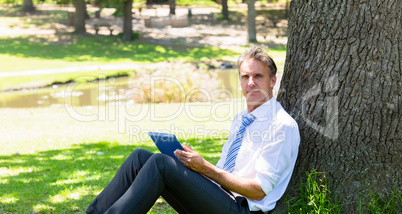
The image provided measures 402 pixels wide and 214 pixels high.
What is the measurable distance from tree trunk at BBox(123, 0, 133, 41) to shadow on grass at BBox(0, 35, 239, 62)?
0.64 m

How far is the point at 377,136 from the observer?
12.2ft

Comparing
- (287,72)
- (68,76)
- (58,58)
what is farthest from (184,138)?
(58,58)

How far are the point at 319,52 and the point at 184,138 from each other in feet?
16.3

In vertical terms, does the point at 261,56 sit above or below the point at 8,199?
above

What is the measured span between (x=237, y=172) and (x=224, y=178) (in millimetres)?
177

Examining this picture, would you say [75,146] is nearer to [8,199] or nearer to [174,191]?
[8,199]

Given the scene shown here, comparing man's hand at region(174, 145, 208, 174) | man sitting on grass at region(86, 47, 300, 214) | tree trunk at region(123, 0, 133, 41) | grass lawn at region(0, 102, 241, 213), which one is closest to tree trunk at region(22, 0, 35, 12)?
tree trunk at region(123, 0, 133, 41)

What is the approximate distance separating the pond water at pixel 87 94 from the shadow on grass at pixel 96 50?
6280mm

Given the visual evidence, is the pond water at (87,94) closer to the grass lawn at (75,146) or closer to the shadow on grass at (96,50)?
the grass lawn at (75,146)

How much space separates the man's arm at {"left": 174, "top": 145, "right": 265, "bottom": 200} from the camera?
3477 mm

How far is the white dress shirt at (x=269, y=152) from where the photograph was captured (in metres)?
3.46

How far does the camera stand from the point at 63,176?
605cm

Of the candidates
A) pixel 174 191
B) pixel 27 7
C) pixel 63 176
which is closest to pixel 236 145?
pixel 174 191

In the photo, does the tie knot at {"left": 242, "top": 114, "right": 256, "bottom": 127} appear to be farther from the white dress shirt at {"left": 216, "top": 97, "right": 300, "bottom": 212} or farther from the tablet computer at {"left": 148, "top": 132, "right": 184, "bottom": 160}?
the tablet computer at {"left": 148, "top": 132, "right": 184, "bottom": 160}
